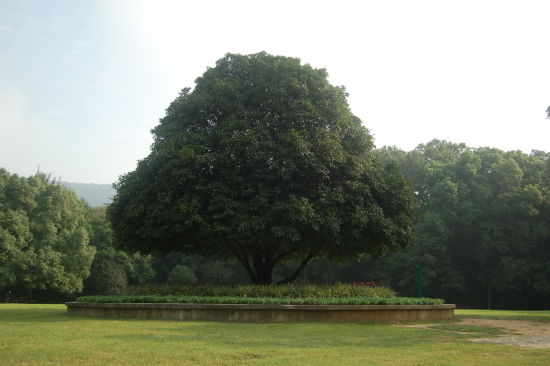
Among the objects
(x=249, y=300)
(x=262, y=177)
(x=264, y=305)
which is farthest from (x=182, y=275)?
(x=264, y=305)

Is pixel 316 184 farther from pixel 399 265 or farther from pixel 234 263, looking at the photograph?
pixel 234 263

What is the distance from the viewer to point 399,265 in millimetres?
40250

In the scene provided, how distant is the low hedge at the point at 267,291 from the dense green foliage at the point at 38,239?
23.8 m

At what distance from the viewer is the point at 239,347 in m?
9.05

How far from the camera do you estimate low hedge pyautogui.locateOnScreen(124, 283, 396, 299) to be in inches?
662

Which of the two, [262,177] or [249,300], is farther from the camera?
[262,177]

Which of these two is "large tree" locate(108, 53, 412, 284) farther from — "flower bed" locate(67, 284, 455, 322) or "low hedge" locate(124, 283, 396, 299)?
"flower bed" locate(67, 284, 455, 322)

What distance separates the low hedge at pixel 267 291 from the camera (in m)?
16.8

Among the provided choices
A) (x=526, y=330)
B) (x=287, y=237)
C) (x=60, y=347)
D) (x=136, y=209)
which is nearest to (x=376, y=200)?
(x=287, y=237)

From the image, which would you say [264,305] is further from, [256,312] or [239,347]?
[239,347]

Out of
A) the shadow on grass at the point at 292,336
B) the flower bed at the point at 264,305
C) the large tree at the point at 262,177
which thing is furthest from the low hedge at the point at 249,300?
the large tree at the point at 262,177

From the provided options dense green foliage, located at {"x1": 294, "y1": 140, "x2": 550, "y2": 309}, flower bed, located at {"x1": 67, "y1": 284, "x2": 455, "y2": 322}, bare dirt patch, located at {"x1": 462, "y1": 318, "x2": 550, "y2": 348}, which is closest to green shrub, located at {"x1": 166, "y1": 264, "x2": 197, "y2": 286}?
dense green foliage, located at {"x1": 294, "y1": 140, "x2": 550, "y2": 309}

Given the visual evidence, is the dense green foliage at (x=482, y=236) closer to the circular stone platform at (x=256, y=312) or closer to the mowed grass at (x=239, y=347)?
the circular stone platform at (x=256, y=312)

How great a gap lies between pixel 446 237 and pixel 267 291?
25.2 m
